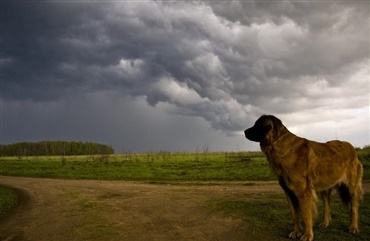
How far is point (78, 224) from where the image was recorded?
9867 mm

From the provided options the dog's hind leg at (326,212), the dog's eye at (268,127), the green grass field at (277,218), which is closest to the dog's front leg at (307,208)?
the green grass field at (277,218)

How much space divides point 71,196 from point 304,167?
490 inches

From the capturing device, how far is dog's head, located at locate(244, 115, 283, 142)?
7.34 meters

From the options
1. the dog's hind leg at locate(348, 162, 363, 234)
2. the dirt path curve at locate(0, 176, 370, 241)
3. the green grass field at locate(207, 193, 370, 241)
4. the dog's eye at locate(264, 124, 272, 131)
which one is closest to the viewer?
the dog's eye at locate(264, 124, 272, 131)

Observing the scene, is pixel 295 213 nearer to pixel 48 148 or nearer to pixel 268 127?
pixel 268 127

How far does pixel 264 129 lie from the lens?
7355 mm

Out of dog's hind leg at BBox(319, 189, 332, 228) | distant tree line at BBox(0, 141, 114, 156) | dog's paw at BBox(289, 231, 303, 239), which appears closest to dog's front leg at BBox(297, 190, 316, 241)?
dog's paw at BBox(289, 231, 303, 239)

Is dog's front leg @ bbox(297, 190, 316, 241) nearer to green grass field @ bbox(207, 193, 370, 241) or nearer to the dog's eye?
green grass field @ bbox(207, 193, 370, 241)

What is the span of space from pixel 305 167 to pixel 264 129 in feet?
3.71

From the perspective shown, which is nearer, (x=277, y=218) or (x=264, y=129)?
(x=264, y=129)

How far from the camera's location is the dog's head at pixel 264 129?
734cm

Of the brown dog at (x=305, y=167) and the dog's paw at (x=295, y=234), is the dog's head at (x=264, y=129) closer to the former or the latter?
the brown dog at (x=305, y=167)

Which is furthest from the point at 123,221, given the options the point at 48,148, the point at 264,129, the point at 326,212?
the point at 48,148

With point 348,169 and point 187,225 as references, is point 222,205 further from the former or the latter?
point 348,169
